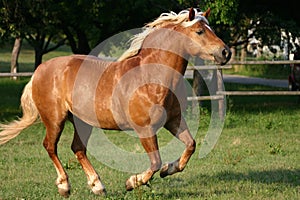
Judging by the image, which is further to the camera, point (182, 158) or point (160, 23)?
point (160, 23)

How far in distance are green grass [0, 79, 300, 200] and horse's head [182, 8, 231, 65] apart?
1.55m

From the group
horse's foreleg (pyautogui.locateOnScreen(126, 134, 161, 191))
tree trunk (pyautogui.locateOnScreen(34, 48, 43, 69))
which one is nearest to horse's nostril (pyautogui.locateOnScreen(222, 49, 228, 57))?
horse's foreleg (pyautogui.locateOnScreen(126, 134, 161, 191))

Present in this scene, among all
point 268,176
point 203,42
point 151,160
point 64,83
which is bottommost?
point 268,176

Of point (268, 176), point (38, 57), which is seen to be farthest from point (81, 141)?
point (38, 57)

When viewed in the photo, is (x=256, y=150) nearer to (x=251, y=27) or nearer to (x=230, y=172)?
(x=230, y=172)

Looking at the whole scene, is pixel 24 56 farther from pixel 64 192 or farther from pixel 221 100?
pixel 64 192

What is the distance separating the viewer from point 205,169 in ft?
28.7

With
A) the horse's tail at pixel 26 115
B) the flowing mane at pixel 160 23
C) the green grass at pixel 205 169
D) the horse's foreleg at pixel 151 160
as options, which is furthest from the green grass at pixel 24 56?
the horse's foreleg at pixel 151 160

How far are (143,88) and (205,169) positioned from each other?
2.59 m

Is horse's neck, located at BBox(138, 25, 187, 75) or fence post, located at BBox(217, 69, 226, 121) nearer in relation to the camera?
horse's neck, located at BBox(138, 25, 187, 75)

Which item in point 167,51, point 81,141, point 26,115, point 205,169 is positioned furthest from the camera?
point 205,169

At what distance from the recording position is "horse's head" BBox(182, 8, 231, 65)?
643 cm

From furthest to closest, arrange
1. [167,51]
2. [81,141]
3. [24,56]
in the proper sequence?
[24,56]
[81,141]
[167,51]

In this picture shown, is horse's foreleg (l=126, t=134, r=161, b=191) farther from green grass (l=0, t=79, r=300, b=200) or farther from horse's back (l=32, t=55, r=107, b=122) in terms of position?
horse's back (l=32, t=55, r=107, b=122)
